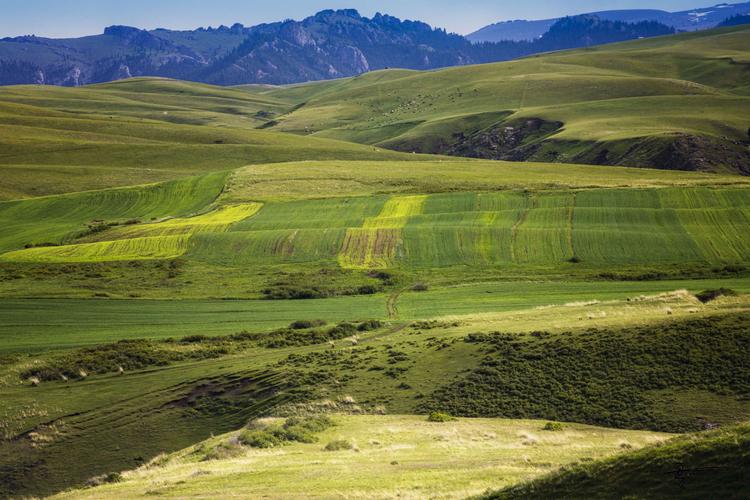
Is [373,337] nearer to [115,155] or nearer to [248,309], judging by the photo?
[248,309]

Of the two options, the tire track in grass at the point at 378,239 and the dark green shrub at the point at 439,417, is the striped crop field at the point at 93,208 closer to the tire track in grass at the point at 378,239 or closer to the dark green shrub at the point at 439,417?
the tire track in grass at the point at 378,239

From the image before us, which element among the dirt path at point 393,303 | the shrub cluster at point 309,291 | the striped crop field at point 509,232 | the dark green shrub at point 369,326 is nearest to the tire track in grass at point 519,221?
the striped crop field at point 509,232

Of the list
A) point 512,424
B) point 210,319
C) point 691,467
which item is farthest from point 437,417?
point 210,319

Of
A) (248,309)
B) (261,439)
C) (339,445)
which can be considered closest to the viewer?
(339,445)

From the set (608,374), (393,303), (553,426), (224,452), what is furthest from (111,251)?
(553,426)

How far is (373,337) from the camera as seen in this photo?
5225 cm

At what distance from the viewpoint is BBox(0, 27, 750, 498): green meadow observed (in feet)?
98.2

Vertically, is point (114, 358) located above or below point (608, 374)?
above

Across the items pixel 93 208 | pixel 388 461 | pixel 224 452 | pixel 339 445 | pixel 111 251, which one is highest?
pixel 93 208

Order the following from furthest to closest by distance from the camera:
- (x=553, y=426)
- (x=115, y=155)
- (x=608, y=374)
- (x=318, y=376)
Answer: (x=115, y=155) → (x=318, y=376) → (x=608, y=374) → (x=553, y=426)

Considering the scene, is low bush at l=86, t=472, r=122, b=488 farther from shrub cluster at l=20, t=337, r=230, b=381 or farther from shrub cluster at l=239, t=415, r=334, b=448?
shrub cluster at l=20, t=337, r=230, b=381

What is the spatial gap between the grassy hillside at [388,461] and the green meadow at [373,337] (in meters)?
0.17

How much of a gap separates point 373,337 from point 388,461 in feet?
79.0

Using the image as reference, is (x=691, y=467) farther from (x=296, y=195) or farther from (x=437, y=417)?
(x=296, y=195)
